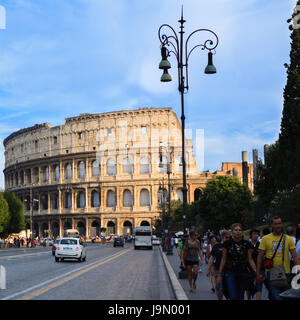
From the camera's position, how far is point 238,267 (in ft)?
25.5

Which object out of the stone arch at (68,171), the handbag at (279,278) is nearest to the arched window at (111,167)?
the stone arch at (68,171)

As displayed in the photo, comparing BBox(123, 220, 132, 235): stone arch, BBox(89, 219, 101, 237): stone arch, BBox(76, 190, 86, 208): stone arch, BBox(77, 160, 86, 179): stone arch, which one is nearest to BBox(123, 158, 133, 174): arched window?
BBox(77, 160, 86, 179): stone arch

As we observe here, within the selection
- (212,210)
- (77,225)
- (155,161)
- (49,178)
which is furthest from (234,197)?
(49,178)

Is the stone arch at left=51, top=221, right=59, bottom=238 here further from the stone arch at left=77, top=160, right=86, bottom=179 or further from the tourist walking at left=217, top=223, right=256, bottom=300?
the tourist walking at left=217, top=223, right=256, bottom=300

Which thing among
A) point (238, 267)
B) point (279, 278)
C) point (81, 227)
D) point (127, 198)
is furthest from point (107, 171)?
point (279, 278)

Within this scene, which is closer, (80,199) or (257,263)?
(257,263)

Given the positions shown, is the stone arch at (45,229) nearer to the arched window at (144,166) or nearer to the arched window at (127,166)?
the arched window at (127,166)

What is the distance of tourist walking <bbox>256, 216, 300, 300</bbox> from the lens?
23.7ft

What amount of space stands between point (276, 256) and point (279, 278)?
32 cm

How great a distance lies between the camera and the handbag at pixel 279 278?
23.3ft

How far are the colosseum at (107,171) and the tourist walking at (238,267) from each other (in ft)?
272

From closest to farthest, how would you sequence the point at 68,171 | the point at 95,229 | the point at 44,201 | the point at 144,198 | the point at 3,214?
the point at 3,214, the point at 144,198, the point at 95,229, the point at 68,171, the point at 44,201

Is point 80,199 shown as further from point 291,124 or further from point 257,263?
point 257,263

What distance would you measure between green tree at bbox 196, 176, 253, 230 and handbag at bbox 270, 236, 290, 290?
→ 178 feet
